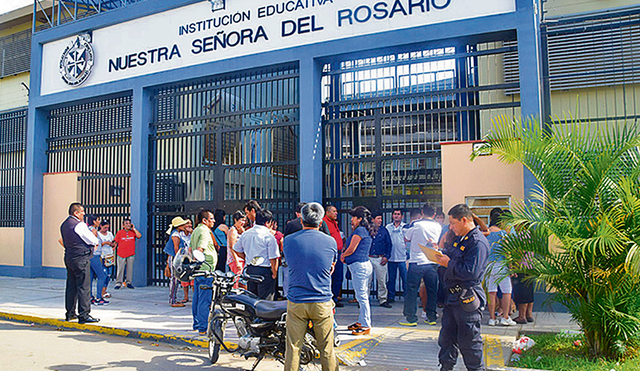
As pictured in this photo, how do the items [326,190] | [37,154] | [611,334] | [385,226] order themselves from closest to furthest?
[611,334]
[385,226]
[326,190]
[37,154]

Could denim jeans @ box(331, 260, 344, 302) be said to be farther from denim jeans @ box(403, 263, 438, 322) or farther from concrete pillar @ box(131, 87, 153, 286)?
concrete pillar @ box(131, 87, 153, 286)

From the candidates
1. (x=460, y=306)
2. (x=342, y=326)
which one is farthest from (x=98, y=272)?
(x=460, y=306)

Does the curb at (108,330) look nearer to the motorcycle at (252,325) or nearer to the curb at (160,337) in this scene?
the curb at (160,337)

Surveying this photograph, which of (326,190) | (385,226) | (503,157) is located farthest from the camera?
(326,190)

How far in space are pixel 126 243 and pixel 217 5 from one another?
19.1ft

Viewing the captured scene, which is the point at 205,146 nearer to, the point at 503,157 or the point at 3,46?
the point at 503,157

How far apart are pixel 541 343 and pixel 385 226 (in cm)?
399

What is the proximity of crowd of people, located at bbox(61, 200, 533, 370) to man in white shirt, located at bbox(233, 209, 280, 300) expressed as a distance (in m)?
0.01

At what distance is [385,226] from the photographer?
9.85 meters

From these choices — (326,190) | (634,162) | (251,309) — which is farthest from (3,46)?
(634,162)

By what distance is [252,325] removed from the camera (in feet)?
18.5

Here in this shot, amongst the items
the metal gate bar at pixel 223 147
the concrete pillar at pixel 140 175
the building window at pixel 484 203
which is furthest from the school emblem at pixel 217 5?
the building window at pixel 484 203

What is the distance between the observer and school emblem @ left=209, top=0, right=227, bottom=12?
1159cm

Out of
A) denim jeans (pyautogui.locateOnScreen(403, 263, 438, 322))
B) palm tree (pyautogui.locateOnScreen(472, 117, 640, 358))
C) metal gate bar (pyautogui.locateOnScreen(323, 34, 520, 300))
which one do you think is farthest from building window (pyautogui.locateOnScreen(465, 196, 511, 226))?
palm tree (pyautogui.locateOnScreen(472, 117, 640, 358))
